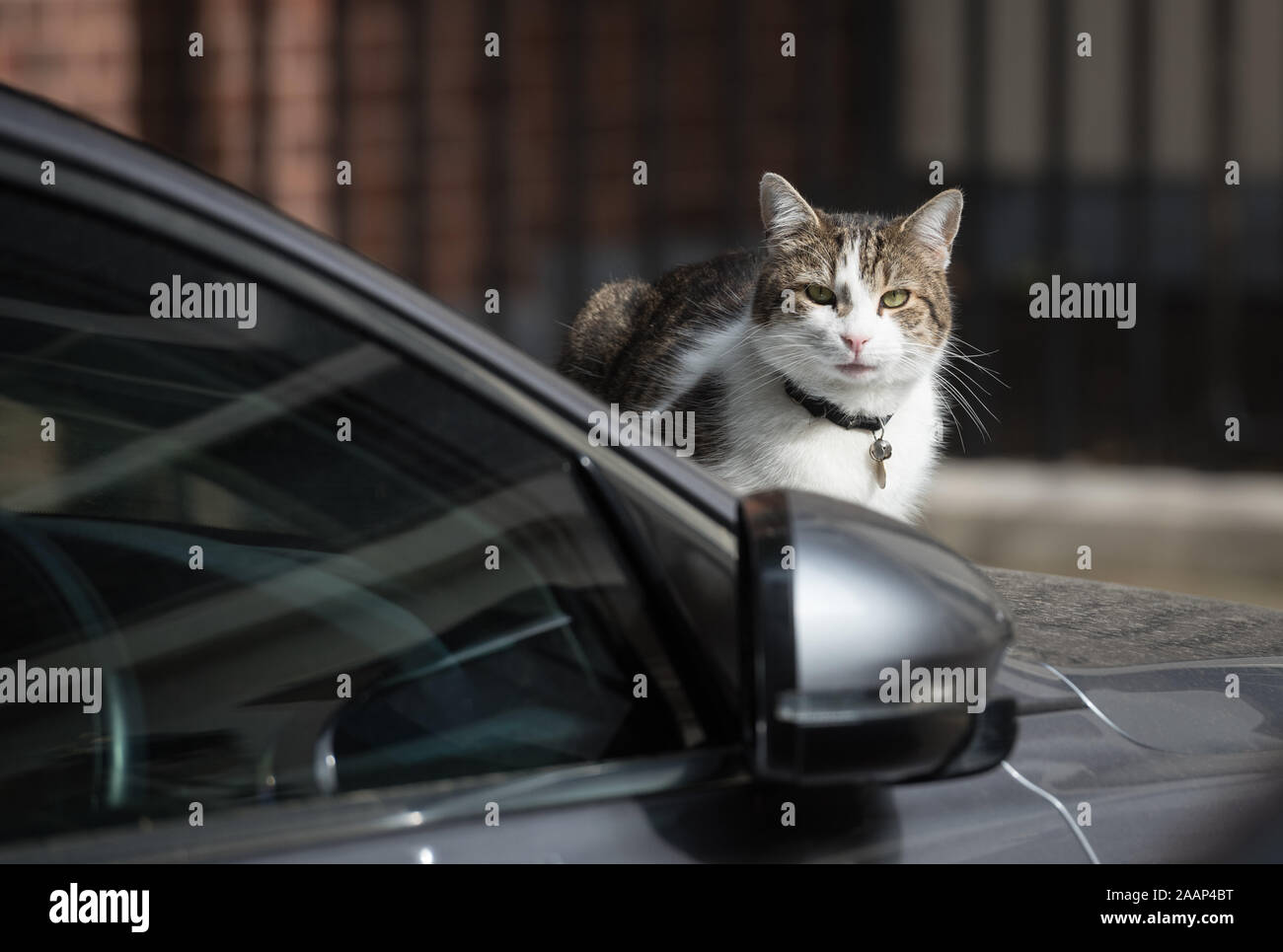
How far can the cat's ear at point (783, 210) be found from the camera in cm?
285

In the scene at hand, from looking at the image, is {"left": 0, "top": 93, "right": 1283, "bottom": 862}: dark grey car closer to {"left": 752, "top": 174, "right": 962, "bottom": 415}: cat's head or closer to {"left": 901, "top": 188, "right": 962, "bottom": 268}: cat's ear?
{"left": 752, "top": 174, "right": 962, "bottom": 415}: cat's head

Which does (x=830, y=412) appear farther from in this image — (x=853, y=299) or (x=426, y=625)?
(x=426, y=625)

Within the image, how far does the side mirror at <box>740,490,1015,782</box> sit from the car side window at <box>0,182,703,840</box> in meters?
0.13

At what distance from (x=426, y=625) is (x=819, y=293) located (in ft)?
5.64

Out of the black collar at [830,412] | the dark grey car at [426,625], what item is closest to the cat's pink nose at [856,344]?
the black collar at [830,412]

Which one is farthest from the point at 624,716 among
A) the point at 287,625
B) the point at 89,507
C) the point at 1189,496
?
the point at 1189,496

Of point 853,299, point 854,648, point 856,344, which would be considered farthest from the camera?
point 853,299

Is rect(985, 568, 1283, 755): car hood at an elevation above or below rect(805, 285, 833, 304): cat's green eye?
below

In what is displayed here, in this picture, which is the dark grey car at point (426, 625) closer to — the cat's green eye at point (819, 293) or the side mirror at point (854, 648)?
the side mirror at point (854, 648)

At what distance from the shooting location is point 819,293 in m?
2.76

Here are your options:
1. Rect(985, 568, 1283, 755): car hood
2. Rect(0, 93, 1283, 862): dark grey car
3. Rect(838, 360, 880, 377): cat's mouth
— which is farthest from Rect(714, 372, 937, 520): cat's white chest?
Rect(0, 93, 1283, 862): dark grey car

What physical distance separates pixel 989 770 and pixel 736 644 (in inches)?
10.1

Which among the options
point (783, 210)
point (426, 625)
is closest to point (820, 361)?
point (783, 210)

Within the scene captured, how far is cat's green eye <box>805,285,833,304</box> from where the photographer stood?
276 centimetres
